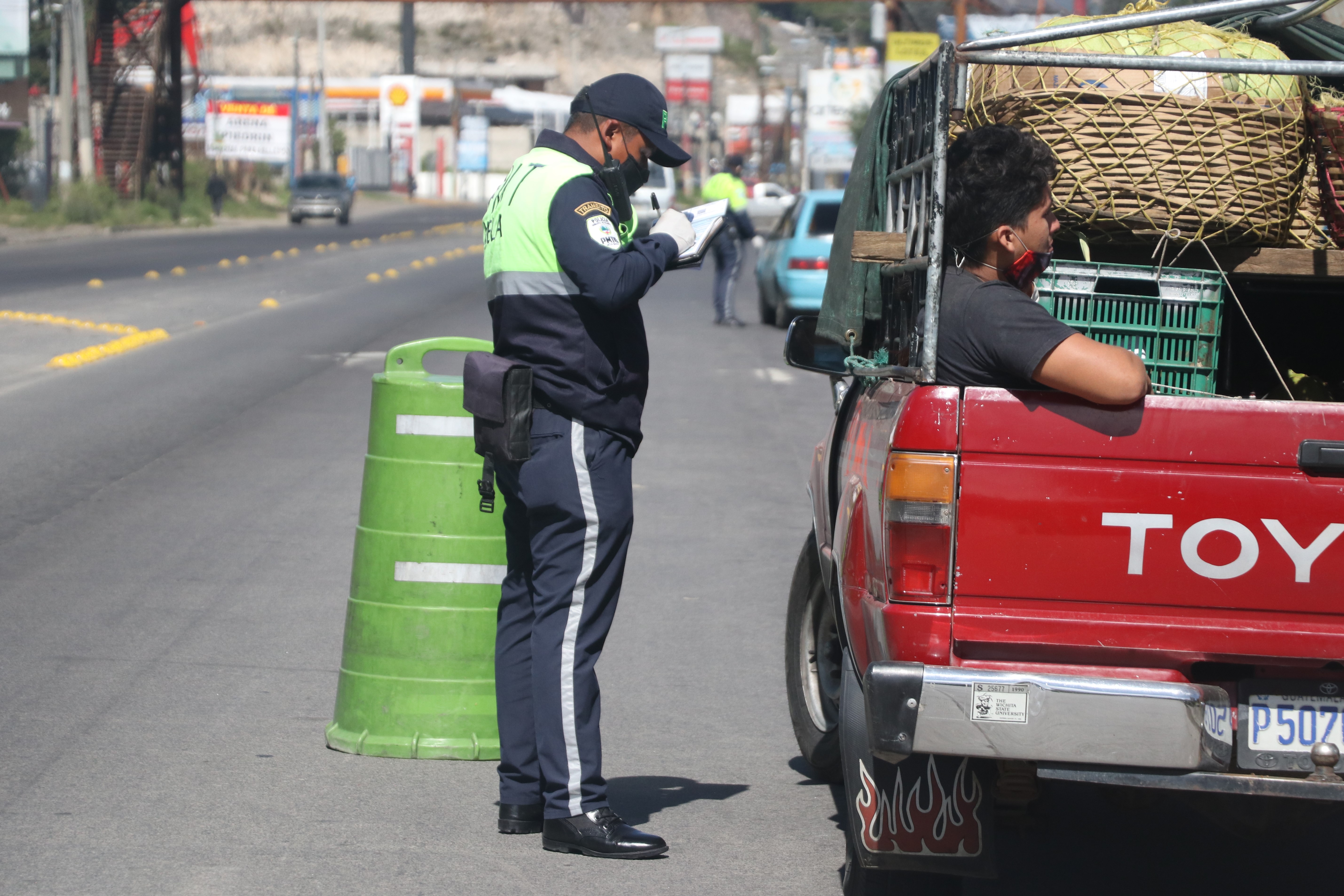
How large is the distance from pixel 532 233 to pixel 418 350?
3.16 feet

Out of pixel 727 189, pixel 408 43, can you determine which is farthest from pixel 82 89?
pixel 408 43

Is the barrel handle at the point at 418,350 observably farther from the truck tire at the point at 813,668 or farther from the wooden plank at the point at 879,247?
the wooden plank at the point at 879,247

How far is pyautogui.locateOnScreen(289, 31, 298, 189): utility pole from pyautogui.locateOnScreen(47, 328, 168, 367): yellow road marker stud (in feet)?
166

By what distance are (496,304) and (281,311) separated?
17202 millimetres

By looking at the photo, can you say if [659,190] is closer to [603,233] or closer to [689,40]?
[603,233]

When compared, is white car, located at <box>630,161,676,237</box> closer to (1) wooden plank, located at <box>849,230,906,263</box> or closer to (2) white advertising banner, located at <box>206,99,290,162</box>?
(2) white advertising banner, located at <box>206,99,290,162</box>

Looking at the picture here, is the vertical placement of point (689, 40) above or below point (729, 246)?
above

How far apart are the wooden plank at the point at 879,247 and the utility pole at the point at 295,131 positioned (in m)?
64.7

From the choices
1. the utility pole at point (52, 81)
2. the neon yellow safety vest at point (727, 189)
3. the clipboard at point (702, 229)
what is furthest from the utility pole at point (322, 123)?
the clipboard at point (702, 229)

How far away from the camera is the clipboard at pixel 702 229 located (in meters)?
4.17

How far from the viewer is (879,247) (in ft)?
12.4

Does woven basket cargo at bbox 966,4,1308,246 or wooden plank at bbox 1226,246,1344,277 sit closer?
woven basket cargo at bbox 966,4,1308,246

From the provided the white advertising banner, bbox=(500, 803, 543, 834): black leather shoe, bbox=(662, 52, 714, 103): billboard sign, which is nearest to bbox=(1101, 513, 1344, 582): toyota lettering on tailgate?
bbox=(500, 803, 543, 834): black leather shoe

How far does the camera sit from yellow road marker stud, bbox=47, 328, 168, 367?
575 inches
